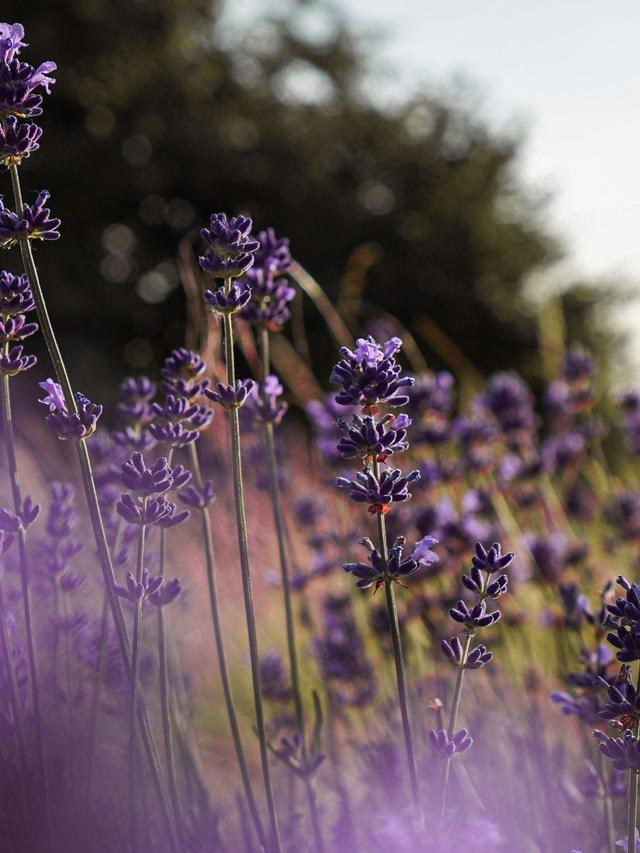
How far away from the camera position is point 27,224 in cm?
118

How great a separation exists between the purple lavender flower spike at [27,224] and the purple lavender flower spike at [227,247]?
187 millimetres

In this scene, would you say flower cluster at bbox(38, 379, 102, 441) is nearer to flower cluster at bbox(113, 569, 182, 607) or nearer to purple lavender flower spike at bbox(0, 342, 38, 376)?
purple lavender flower spike at bbox(0, 342, 38, 376)

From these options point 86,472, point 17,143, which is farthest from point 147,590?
point 17,143

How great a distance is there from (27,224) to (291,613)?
0.86m

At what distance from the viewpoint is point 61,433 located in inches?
46.6

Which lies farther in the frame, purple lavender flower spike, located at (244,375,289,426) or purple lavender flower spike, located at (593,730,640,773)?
purple lavender flower spike, located at (244,375,289,426)

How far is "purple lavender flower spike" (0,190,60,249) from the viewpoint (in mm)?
1172

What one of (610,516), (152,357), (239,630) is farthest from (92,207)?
(610,516)

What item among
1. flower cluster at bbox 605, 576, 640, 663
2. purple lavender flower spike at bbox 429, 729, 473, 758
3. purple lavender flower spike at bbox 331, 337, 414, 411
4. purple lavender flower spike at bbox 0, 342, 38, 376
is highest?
purple lavender flower spike at bbox 0, 342, 38, 376

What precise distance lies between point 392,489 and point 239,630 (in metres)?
4.30

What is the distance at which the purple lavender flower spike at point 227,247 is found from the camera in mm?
1218

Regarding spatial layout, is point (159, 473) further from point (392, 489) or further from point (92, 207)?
point (92, 207)

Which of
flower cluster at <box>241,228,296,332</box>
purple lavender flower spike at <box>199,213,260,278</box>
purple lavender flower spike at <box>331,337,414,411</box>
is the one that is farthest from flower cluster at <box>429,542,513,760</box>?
flower cluster at <box>241,228,296,332</box>

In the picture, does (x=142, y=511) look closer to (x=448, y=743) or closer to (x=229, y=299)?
(x=229, y=299)
